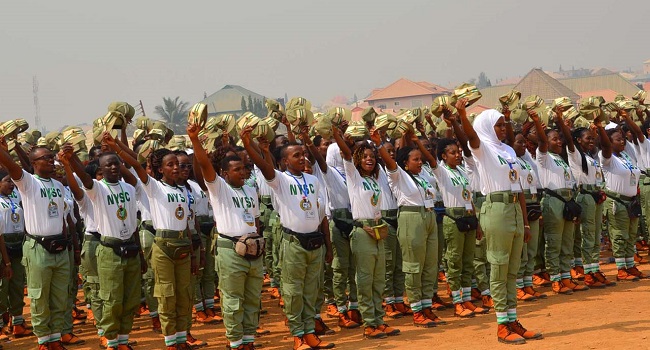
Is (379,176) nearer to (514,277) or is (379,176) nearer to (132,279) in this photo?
(514,277)

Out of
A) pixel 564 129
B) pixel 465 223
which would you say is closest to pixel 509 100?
pixel 465 223

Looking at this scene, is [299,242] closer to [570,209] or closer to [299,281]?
[299,281]

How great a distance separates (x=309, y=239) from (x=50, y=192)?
3.30 meters

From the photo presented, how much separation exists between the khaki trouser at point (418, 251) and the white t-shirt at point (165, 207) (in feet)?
9.67

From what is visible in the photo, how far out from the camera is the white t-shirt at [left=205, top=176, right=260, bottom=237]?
8.99 m

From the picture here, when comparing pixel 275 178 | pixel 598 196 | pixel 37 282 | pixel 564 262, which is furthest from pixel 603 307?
pixel 37 282

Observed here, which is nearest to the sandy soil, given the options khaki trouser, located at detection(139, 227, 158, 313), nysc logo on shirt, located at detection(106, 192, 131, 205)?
khaki trouser, located at detection(139, 227, 158, 313)

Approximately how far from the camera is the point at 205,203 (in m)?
12.1

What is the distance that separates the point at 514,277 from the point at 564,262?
11.8 ft

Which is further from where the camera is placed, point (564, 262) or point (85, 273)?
point (564, 262)

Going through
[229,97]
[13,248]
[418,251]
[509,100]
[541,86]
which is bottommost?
[418,251]

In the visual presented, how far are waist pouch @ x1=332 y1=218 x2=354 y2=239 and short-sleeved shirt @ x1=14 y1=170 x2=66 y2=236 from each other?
3567mm

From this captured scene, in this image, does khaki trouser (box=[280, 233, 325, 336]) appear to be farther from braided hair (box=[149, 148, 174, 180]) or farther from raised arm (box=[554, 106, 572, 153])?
raised arm (box=[554, 106, 572, 153])

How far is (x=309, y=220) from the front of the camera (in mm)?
9430
